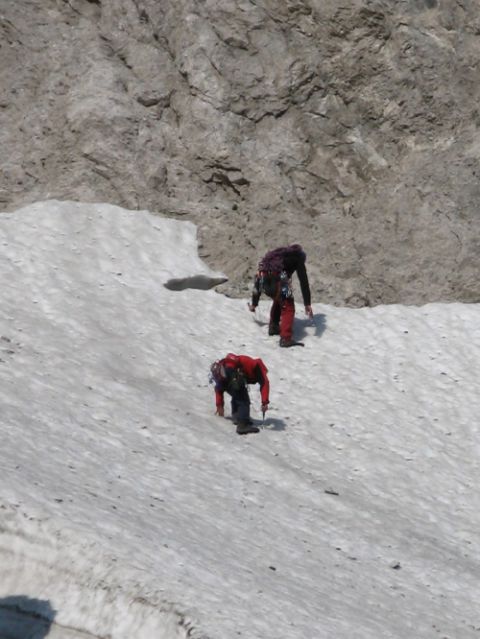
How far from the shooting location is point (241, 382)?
14648 mm

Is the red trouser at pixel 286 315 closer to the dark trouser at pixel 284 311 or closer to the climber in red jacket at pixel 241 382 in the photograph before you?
the dark trouser at pixel 284 311

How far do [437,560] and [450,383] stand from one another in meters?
5.78

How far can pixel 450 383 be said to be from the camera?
17.7 metres

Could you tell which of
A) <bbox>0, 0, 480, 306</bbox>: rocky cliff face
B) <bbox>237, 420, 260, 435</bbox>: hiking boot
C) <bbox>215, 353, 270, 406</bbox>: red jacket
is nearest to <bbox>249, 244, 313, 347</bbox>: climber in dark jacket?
<bbox>0, 0, 480, 306</bbox>: rocky cliff face

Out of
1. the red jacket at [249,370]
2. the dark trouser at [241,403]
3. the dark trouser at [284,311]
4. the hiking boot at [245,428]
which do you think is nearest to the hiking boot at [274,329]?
the dark trouser at [284,311]

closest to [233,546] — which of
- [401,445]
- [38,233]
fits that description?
[401,445]

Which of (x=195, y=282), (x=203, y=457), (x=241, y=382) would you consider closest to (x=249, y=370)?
(x=241, y=382)

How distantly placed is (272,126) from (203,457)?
36.0ft

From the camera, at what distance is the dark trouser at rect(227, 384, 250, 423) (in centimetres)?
1468

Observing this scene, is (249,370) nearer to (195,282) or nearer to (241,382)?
(241,382)

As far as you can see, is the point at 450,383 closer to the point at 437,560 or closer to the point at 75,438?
the point at 437,560

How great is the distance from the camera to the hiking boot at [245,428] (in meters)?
14.5

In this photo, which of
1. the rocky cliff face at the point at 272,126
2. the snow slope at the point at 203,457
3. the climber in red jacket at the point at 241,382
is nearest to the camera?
the snow slope at the point at 203,457

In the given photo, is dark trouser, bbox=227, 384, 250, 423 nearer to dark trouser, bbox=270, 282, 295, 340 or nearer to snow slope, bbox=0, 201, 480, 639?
snow slope, bbox=0, 201, 480, 639
